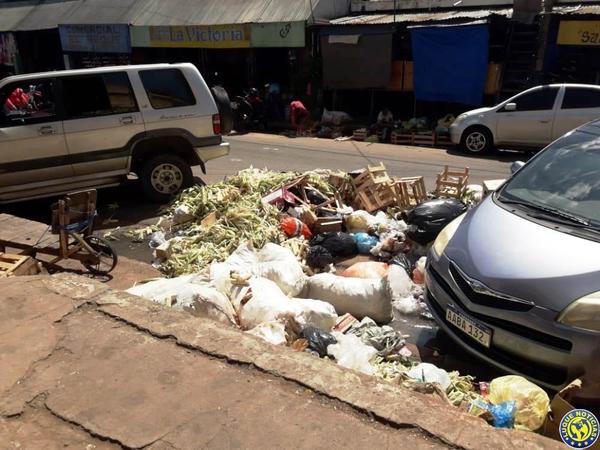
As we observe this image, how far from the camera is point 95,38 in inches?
883

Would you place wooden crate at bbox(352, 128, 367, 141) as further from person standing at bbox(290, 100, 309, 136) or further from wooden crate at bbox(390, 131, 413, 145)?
person standing at bbox(290, 100, 309, 136)

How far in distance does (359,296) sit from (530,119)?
28.8 feet

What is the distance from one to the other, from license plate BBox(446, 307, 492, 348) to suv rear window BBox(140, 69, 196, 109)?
5.71 meters

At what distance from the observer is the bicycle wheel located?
18.8 feet

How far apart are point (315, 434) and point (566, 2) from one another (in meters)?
15.2

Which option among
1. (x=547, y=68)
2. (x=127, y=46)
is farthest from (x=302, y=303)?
(x=127, y=46)

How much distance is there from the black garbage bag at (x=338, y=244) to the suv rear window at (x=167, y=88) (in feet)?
10.9

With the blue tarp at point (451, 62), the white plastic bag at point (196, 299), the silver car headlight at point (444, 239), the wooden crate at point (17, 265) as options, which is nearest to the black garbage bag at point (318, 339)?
the white plastic bag at point (196, 299)

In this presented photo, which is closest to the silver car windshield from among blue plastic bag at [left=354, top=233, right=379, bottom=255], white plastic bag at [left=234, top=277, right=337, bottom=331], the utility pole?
white plastic bag at [left=234, top=277, right=337, bottom=331]

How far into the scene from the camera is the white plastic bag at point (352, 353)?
371 cm

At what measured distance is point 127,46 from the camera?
2145cm

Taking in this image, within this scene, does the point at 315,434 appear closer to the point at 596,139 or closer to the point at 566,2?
the point at 596,139

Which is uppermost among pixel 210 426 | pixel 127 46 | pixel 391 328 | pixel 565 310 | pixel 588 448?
pixel 127 46

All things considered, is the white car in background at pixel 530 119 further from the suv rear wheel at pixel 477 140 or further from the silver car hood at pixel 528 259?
the silver car hood at pixel 528 259
